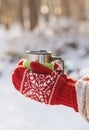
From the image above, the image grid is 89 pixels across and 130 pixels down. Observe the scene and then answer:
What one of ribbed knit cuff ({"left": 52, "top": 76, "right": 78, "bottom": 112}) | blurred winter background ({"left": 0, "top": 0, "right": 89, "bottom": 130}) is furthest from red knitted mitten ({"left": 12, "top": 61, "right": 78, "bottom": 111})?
blurred winter background ({"left": 0, "top": 0, "right": 89, "bottom": 130})

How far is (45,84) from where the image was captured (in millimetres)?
2346

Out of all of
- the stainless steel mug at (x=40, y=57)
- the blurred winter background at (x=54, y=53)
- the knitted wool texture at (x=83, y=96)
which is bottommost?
the blurred winter background at (x=54, y=53)

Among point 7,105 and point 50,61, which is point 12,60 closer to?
point 7,105

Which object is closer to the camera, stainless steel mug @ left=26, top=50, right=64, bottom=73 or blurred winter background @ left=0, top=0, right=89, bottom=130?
stainless steel mug @ left=26, top=50, right=64, bottom=73

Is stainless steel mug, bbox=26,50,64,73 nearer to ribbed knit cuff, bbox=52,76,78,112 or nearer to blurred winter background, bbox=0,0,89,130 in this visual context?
ribbed knit cuff, bbox=52,76,78,112

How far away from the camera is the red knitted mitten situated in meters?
2.33

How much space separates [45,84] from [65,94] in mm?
126

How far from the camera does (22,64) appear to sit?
8.04 ft

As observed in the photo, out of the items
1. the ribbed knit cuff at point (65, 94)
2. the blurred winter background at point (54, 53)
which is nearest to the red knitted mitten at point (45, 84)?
the ribbed knit cuff at point (65, 94)

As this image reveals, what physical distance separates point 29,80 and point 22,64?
0.49 feet

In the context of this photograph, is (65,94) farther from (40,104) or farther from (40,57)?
(40,104)

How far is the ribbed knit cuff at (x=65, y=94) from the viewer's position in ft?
7.63

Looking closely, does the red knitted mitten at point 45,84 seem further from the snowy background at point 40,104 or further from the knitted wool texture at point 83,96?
the snowy background at point 40,104

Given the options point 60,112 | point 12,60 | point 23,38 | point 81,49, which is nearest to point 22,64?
point 60,112
